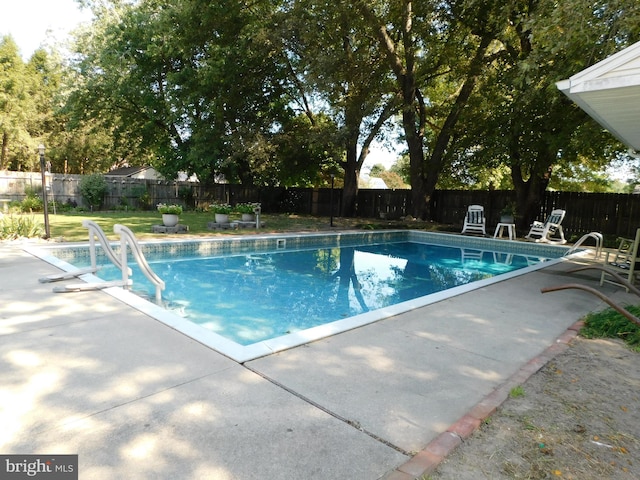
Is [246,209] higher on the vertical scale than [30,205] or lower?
higher

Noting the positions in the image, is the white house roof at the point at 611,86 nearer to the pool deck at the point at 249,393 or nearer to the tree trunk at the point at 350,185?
the pool deck at the point at 249,393

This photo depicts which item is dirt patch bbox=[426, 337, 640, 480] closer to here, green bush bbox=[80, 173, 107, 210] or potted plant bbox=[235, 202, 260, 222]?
potted plant bbox=[235, 202, 260, 222]

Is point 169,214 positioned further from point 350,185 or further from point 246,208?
point 350,185

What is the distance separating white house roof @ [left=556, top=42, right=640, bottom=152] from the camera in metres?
3.00

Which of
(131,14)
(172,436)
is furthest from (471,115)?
(131,14)

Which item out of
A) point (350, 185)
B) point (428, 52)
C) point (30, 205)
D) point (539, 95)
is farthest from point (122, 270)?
point (350, 185)

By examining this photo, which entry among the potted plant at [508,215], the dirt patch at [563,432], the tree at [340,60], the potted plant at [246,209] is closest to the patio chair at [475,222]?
the potted plant at [508,215]

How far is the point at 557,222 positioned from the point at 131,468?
13.1 m

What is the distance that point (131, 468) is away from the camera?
5.32 feet

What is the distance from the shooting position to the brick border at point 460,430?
5.48 ft

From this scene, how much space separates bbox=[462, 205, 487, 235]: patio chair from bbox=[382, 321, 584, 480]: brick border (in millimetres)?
10425

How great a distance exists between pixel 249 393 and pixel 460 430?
1187 mm

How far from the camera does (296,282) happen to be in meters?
6.90

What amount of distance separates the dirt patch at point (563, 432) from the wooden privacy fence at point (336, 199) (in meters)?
11.3
